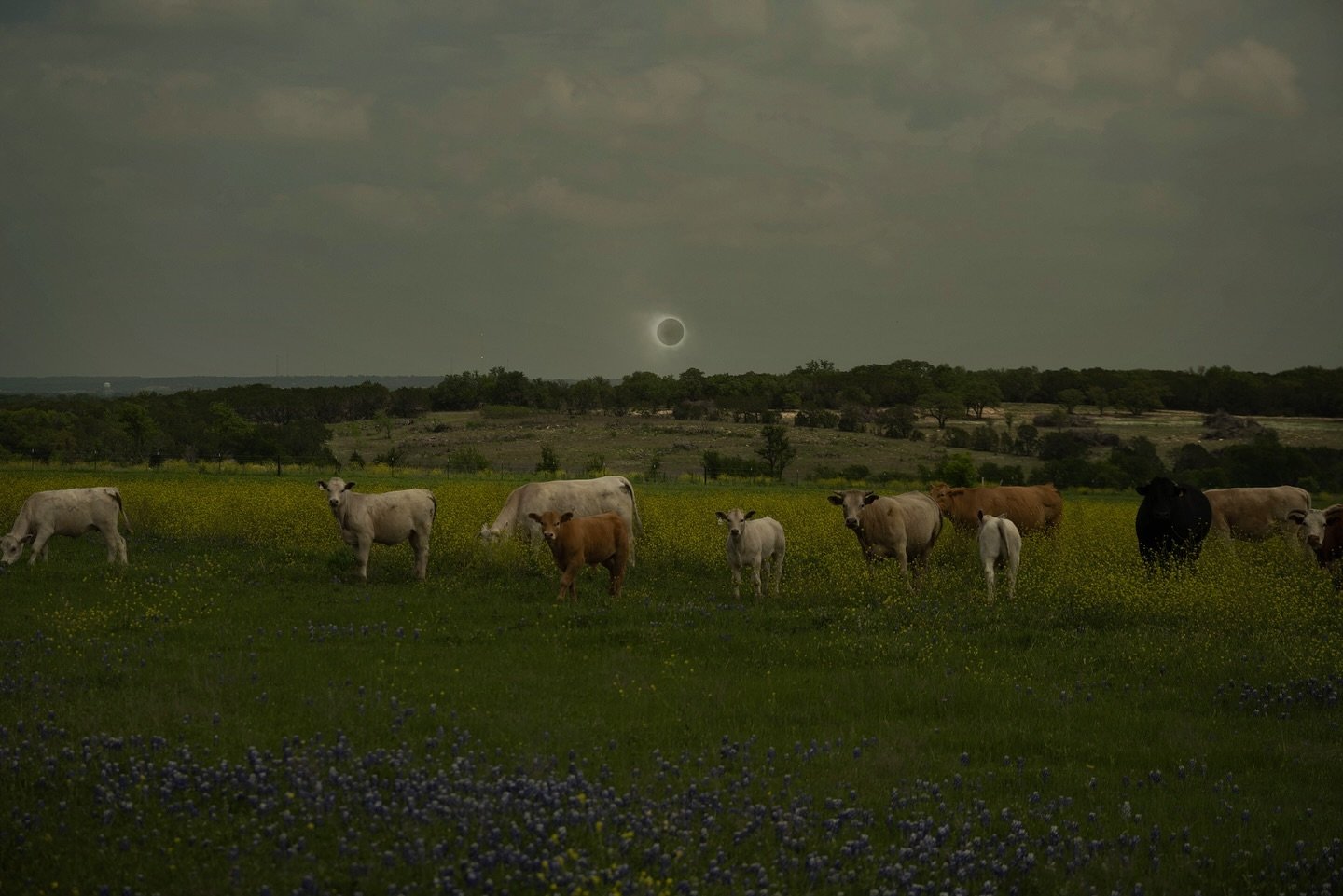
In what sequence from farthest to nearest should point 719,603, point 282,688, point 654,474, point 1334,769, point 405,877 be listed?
point 654,474
point 719,603
point 282,688
point 1334,769
point 405,877

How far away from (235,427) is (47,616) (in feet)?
262

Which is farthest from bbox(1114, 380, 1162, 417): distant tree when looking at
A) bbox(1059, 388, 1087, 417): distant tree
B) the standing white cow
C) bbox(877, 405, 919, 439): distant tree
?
the standing white cow

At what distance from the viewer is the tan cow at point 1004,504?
80.7ft

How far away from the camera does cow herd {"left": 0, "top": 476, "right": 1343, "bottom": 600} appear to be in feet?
60.5

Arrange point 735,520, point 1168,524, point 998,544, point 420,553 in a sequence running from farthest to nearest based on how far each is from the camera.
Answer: point 1168,524 → point 420,553 → point 998,544 → point 735,520

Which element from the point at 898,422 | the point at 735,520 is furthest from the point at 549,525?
the point at 898,422

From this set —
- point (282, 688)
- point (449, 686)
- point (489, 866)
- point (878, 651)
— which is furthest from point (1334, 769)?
point (282, 688)

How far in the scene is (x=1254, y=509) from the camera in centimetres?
2600

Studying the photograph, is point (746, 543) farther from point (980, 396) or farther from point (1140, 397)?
point (980, 396)

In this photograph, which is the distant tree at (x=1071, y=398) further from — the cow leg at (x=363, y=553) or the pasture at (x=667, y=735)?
the cow leg at (x=363, y=553)

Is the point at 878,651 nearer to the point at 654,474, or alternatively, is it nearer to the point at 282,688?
the point at 282,688

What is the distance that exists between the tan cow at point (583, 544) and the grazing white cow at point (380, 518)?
3.79 meters

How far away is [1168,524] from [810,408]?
330 ft

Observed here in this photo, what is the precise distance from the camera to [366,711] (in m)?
10.3
